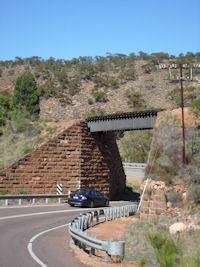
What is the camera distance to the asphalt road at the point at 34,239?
1534 centimetres

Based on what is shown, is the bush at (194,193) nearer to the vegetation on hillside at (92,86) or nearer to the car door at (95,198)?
the car door at (95,198)

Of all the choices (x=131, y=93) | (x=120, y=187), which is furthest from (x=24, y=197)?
(x=131, y=93)

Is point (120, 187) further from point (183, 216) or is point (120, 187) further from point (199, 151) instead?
point (183, 216)

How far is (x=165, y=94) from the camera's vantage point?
336 feet

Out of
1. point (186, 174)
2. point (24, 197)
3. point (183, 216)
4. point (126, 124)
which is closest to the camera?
point (183, 216)

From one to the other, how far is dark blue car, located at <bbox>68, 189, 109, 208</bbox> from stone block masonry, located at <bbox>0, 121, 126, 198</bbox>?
19.0 ft

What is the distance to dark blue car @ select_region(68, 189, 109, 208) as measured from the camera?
3809 cm

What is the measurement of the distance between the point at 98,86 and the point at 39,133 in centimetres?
5994

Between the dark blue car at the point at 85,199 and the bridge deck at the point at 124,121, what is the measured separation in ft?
22.8

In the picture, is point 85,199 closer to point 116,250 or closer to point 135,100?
point 116,250

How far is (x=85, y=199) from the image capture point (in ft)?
124

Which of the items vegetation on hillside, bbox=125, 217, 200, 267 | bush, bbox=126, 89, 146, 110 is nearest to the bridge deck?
vegetation on hillside, bbox=125, 217, 200, 267

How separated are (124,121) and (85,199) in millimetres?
8932

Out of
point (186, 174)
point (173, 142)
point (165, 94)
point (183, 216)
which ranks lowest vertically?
point (183, 216)
